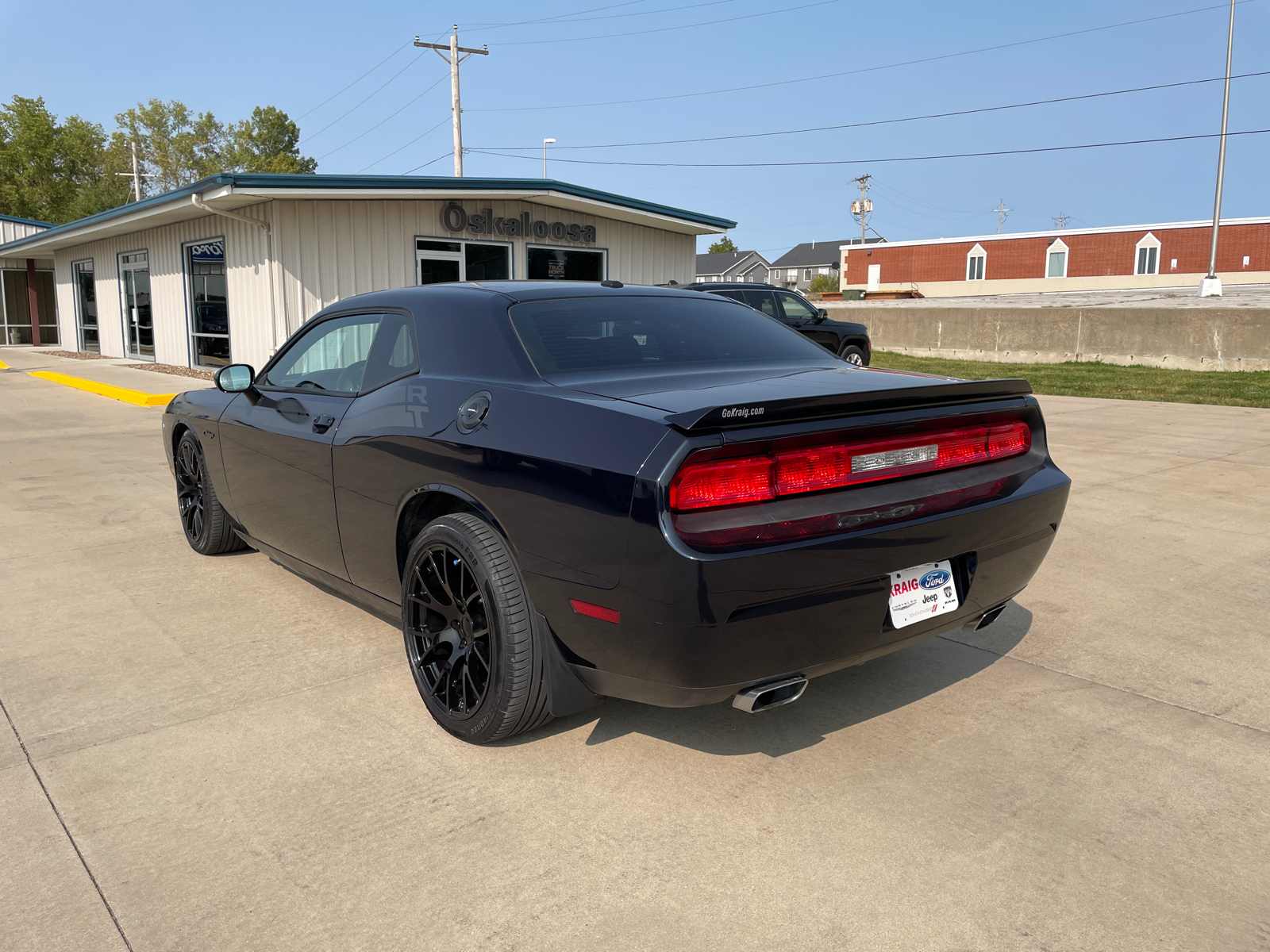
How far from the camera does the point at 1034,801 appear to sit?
2729 mm

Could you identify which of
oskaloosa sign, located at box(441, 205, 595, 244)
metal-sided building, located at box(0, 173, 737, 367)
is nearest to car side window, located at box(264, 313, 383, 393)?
metal-sided building, located at box(0, 173, 737, 367)

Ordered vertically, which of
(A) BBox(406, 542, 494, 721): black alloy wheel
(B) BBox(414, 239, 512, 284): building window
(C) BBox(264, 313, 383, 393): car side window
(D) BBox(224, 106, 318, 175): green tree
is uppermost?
(D) BBox(224, 106, 318, 175): green tree

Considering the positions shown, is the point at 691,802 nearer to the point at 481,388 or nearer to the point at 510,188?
the point at 481,388

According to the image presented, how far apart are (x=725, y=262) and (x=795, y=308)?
8523 centimetres

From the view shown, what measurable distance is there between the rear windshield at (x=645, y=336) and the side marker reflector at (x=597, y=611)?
812mm

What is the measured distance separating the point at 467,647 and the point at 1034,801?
1.77 meters

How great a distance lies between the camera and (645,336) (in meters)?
3.51

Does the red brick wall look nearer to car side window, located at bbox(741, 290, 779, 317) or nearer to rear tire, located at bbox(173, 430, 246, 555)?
car side window, located at bbox(741, 290, 779, 317)

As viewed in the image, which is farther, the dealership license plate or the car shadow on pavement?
the car shadow on pavement

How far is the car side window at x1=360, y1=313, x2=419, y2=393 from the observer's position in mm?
3506

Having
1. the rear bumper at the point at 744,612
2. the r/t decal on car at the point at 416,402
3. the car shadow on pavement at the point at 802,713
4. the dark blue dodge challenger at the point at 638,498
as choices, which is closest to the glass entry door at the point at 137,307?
the dark blue dodge challenger at the point at 638,498

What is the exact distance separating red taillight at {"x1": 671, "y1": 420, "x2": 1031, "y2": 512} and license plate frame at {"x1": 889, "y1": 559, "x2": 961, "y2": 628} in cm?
29

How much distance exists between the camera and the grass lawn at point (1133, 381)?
14062 millimetres

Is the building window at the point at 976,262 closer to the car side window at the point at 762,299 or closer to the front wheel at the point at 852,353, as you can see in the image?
the front wheel at the point at 852,353
